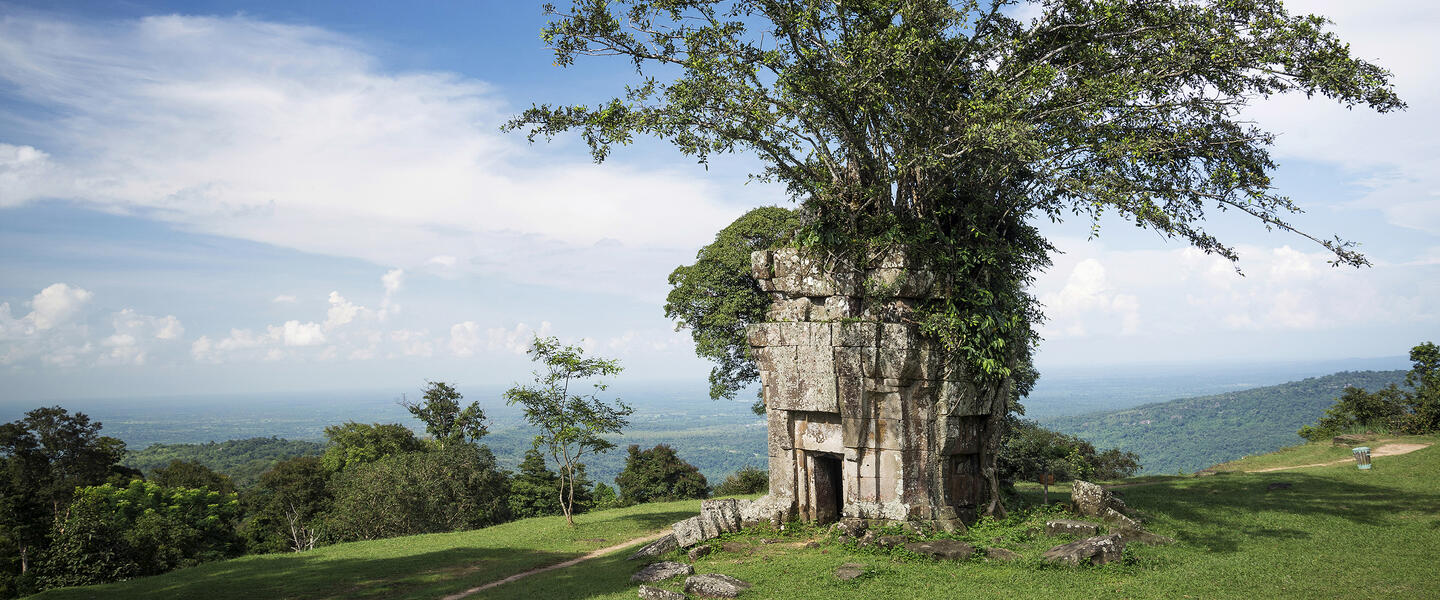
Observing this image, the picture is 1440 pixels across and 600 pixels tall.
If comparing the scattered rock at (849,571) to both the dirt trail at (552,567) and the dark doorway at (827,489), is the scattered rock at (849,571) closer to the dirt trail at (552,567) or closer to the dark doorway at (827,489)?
the dark doorway at (827,489)

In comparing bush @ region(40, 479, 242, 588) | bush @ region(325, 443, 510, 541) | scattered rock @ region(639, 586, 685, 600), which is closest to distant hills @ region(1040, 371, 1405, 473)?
bush @ region(325, 443, 510, 541)

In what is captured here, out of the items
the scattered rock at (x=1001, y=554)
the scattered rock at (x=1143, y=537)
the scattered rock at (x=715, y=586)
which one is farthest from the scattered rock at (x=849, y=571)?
the scattered rock at (x=1143, y=537)

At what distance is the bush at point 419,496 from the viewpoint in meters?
28.1

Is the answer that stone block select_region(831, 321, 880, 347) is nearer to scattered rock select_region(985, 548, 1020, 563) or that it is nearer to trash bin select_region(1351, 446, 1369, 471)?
scattered rock select_region(985, 548, 1020, 563)

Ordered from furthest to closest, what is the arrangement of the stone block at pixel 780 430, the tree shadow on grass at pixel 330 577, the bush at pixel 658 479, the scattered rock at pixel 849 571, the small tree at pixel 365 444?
the small tree at pixel 365 444 < the bush at pixel 658 479 < the stone block at pixel 780 430 < the tree shadow on grass at pixel 330 577 < the scattered rock at pixel 849 571

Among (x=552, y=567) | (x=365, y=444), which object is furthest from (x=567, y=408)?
(x=365, y=444)

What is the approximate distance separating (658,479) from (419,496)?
44.2 ft

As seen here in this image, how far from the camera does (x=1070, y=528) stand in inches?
569

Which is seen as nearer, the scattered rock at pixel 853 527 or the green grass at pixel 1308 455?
the scattered rock at pixel 853 527

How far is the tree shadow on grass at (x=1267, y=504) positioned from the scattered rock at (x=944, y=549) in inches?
180

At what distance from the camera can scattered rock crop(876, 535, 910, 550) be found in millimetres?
14453

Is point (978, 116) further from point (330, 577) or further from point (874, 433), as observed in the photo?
point (330, 577)

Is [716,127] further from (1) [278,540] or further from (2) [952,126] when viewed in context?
(1) [278,540]

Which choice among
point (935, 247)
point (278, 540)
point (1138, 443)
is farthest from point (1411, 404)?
point (1138, 443)
